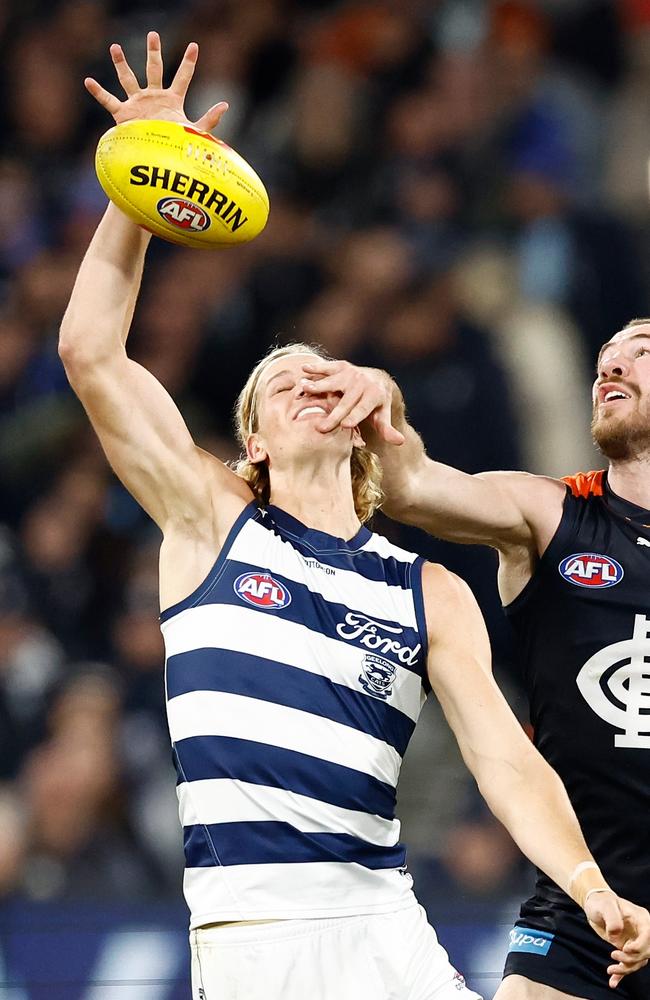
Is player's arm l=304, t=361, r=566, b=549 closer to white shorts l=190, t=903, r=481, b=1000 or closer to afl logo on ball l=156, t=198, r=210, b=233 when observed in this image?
afl logo on ball l=156, t=198, r=210, b=233

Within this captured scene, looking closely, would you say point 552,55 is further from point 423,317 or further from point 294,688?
point 294,688

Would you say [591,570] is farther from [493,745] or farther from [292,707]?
[292,707]

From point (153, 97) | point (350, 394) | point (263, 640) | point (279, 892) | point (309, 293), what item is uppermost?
point (309, 293)

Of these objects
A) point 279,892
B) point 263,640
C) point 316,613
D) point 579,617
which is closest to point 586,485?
point 579,617

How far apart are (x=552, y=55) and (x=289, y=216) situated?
177 centimetres

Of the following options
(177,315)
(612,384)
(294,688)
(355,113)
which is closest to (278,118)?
(355,113)

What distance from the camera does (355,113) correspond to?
25.5ft

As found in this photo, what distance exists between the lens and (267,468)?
11.3 feet

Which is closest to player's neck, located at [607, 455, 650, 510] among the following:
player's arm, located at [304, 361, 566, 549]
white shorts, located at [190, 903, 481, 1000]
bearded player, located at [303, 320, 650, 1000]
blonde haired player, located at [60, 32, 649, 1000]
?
bearded player, located at [303, 320, 650, 1000]

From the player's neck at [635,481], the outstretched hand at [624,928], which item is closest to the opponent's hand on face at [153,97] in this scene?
the player's neck at [635,481]

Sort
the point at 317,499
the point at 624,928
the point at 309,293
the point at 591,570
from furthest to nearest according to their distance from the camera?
the point at 309,293 → the point at 591,570 → the point at 317,499 → the point at 624,928

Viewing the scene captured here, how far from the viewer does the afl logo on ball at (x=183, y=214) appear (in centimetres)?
307

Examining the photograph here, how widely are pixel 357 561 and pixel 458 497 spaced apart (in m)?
0.74

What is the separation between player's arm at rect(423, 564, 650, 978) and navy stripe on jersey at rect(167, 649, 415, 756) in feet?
0.68
